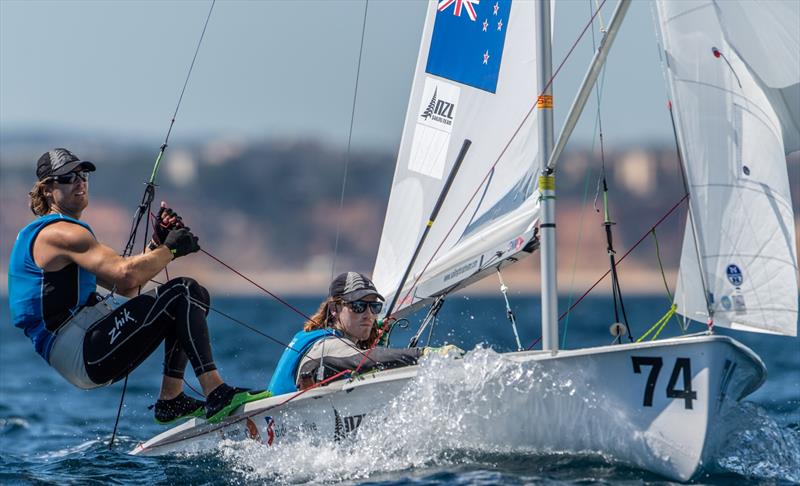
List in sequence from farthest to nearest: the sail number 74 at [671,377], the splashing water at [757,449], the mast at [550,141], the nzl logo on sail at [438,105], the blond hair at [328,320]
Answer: the nzl logo on sail at [438,105]
the blond hair at [328,320]
the splashing water at [757,449]
the mast at [550,141]
the sail number 74 at [671,377]

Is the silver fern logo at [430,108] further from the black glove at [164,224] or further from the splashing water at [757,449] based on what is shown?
the splashing water at [757,449]

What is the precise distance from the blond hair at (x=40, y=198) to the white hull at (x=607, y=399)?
1.58 metres

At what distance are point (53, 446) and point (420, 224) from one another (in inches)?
102

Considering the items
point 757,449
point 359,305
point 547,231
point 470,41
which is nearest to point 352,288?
point 359,305

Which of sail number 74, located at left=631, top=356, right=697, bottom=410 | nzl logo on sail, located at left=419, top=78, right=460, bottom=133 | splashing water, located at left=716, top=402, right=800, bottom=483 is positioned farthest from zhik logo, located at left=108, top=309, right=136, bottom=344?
splashing water, located at left=716, top=402, right=800, bottom=483

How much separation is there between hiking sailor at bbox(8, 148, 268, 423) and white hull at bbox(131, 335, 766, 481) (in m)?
0.79

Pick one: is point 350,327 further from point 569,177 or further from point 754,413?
point 569,177

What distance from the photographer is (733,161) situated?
476 centimetres

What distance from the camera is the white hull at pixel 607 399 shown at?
177 inches

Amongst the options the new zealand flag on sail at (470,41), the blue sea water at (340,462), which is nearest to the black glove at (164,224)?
the blue sea water at (340,462)

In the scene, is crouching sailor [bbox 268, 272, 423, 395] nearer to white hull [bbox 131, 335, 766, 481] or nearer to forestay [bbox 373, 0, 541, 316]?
white hull [bbox 131, 335, 766, 481]

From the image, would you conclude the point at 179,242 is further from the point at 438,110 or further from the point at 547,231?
the point at 438,110

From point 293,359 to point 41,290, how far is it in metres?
1.22

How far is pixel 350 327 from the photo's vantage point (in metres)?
5.63
